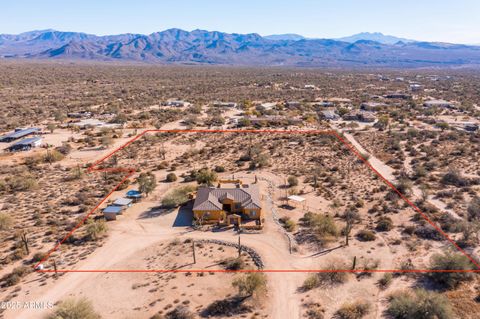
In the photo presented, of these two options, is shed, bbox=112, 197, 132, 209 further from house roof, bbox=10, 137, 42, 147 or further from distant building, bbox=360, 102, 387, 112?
distant building, bbox=360, 102, 387, 112

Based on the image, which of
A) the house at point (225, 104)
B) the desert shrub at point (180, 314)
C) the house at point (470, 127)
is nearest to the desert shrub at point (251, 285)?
the desert shrub at point (180, 314)

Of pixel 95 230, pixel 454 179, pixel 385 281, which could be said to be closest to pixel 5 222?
pixel 95 230

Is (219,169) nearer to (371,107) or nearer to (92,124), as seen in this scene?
(92,124)

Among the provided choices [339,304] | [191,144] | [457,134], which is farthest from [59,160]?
[457,134]

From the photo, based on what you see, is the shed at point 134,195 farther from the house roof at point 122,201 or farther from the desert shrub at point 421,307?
the desert shrub at point 421,307

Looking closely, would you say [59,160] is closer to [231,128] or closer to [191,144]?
[191,144]
